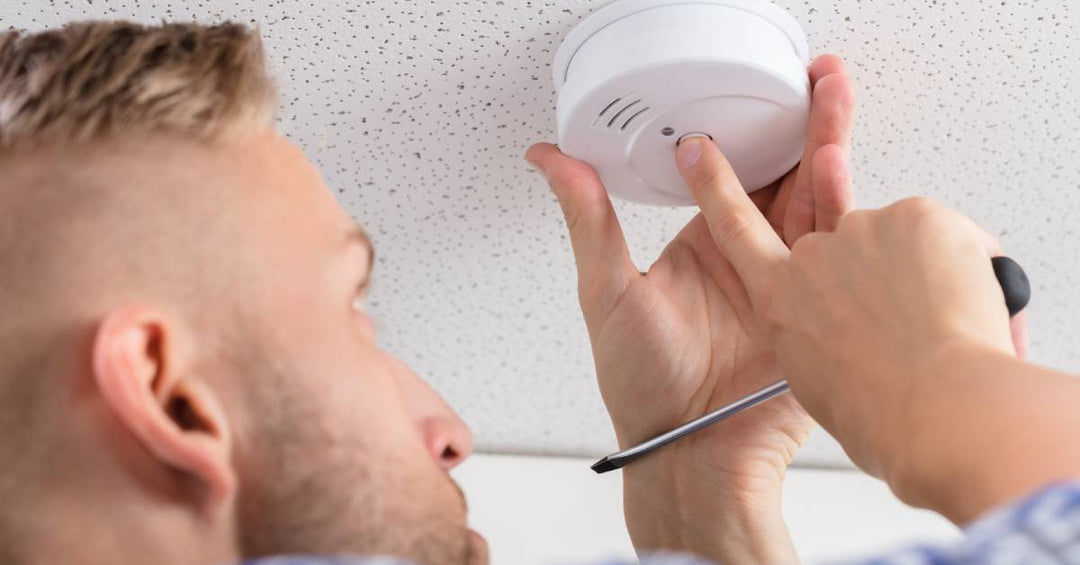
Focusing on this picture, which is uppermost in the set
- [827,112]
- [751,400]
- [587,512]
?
[827,112]

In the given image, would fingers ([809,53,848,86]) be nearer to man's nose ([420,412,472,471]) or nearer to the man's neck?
Answer: man's nose ([420,412,472,471])

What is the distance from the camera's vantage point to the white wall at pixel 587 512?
4.35ft

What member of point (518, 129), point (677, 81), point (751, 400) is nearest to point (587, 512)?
point (751, 400)

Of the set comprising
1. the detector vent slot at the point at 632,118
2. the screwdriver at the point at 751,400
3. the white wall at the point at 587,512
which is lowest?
the white wall at the point at 587,512

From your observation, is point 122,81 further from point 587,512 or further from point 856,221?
point 587,512

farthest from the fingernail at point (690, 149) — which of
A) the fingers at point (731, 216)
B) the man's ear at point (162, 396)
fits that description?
the man's ear at point (162, 396)

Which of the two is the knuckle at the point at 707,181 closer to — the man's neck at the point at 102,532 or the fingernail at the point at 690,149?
the fingernail at the point at 690,149

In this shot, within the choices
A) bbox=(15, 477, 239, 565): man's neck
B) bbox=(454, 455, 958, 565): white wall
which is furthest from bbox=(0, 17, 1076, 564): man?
bbox=(454, 455, 958, 565): white wall

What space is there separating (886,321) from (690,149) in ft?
0.71

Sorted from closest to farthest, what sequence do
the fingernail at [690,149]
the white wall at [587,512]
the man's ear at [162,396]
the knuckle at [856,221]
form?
the man's ear at [162,396] < the knuckle at [856,221] < the fingernail at [690,149] < the white wall at [587,512]

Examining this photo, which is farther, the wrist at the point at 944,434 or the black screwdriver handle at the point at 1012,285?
the black screwdriver handle at the point at 1012,285

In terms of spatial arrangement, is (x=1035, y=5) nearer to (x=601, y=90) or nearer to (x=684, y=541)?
(x=601, y=90)

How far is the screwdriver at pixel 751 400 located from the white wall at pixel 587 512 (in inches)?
16.1

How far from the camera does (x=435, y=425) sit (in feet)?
2.48
